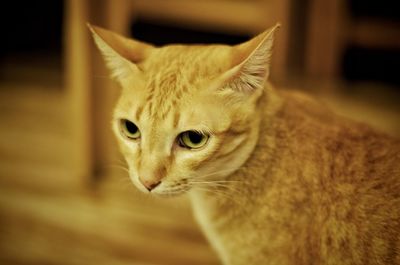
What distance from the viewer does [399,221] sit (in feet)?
2.84

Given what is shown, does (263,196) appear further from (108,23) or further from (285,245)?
A: (108,23)

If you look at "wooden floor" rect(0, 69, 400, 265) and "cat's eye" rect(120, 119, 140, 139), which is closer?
"cat's eye" rect(120, 119, 140, 139)

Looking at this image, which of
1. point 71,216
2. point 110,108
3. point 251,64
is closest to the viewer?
point 251,64

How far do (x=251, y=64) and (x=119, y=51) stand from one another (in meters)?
0.28

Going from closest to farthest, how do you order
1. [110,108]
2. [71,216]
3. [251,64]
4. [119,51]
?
1. [251,64]
2. [119,51]
3. [71,216]
4. [110,108]

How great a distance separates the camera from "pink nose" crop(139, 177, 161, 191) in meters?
0.90

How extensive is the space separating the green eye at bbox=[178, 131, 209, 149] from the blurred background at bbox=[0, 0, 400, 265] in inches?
12.1

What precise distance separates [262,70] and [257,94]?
0.24ft

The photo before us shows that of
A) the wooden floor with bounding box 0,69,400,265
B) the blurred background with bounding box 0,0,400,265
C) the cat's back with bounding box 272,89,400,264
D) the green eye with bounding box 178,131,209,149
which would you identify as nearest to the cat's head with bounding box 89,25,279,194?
the green eye with bounding box 178,131,209,149

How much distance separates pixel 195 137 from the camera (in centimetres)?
91

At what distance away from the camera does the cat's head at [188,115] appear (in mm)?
895

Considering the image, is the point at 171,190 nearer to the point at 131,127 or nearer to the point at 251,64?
the point at 131,127

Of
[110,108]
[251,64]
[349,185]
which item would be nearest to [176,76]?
[251,64]

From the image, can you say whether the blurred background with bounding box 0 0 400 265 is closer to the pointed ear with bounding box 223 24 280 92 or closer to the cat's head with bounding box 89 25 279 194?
the cat's head with bounding box 89 25 279 194
